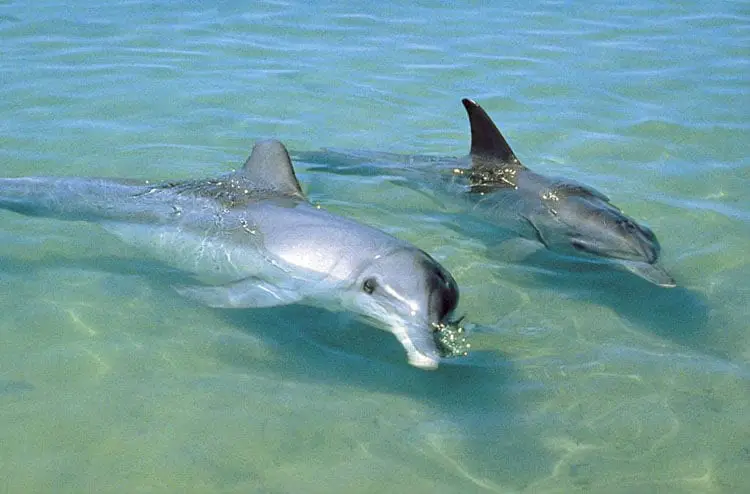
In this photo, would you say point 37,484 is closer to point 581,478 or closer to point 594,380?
point 581,478

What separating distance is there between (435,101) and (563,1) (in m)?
7.19

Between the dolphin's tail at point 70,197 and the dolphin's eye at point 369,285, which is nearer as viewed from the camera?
the dolphin's eye at point 369,285

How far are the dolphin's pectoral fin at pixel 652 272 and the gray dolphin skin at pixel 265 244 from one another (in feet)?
6.57

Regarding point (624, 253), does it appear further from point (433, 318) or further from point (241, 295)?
point (241, 295)

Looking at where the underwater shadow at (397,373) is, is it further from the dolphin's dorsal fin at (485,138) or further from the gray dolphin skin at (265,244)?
the dolphin's dorsal fin at (485,138)

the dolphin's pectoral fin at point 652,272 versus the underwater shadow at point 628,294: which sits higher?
the dolphin's pectoral fin at point 652,272

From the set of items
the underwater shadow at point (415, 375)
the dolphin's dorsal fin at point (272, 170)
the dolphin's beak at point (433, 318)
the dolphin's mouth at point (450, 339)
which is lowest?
the underwater shadow at point (415, 375)

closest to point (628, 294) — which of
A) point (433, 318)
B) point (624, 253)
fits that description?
point (624, 253)

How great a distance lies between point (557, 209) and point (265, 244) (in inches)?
118

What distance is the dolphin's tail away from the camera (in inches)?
335

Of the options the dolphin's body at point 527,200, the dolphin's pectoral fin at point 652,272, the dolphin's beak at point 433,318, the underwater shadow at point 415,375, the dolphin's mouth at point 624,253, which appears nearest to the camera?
the underwater shadow at point 415,375

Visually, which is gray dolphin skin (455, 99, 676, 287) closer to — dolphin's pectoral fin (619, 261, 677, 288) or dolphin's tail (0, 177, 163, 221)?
dolphin's pectoral fin (619, 261, 677, 288)

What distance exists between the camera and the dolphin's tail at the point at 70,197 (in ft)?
27.9

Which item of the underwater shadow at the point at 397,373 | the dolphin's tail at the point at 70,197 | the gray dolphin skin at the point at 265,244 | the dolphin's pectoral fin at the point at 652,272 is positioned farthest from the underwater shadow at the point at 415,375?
the dolphin's tail at the point at 70,197
